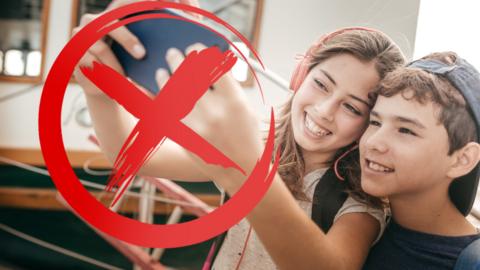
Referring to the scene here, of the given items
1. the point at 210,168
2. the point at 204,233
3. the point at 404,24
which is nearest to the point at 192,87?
the point at 210,168

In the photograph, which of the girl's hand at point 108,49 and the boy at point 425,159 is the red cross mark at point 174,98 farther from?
the boy at point 425,159

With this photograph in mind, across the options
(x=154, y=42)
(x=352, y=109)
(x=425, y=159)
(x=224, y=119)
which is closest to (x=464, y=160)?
(x=425, y=159)

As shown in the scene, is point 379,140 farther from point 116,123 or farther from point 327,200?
point 116,123

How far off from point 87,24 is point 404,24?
44 cm

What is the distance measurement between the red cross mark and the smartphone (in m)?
0.01

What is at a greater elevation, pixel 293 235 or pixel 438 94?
pixel 438 94

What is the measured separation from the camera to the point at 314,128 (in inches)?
24.8

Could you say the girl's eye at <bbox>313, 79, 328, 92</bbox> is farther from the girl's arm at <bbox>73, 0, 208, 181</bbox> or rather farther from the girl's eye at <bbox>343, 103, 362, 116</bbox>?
the girl's arm at <bbox>73, 0, 208, 181</bbox>

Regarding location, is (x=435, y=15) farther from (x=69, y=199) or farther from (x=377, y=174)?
(x=69, y=199)

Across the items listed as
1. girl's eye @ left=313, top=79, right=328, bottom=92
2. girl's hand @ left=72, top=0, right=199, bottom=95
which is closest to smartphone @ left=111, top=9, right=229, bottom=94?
girl's hand @ left=72, top=0, right=199, bottom=95

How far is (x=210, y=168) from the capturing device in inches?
23.8

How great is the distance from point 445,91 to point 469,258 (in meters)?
0.24

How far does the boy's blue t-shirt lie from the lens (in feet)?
2.22

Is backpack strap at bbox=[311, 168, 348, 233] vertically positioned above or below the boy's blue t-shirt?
above
